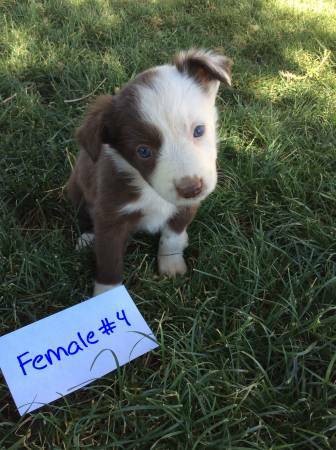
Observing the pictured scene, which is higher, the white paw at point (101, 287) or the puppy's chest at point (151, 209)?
the puppy's chest at point (151, 209)

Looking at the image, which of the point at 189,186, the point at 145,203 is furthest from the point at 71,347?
the point at 189,186

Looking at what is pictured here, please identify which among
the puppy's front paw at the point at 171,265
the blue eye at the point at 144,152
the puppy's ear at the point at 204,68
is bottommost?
the puppy's front paw at the point at 171,265

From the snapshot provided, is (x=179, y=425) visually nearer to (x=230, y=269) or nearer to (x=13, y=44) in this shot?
(x=230, y=269)

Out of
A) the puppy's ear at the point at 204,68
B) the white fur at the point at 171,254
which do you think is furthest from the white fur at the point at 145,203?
the puppy's ear at the point at 204,68

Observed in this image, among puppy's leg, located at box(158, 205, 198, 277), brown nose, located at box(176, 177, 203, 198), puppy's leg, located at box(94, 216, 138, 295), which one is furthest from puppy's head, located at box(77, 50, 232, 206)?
puppy's leg, located at box(158, 205, 198, 277)

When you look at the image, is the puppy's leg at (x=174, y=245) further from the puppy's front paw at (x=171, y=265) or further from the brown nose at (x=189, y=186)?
the brown nose at (x=189, y=186)
